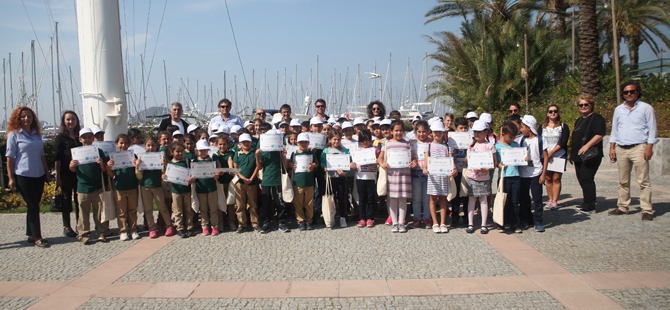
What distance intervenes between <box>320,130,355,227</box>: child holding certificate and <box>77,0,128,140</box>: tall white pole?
5.79 metres

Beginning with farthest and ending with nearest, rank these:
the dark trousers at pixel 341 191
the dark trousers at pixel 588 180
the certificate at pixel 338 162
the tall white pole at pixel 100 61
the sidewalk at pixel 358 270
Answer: the tall white pole at pixel 100 61 → the dark trousers at pixel 588 180 → the dark trousers at pixel 341 191 → the certificate at pixel 338 162 → the sidewalk at pixel 358 270

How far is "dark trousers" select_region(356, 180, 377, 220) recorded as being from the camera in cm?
778

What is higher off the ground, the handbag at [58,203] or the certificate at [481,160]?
the certificate at [481,160]

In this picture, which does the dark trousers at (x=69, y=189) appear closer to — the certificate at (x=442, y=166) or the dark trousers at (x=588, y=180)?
the certificate at (x=442, y=166)

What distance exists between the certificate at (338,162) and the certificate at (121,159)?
3211 millimetres

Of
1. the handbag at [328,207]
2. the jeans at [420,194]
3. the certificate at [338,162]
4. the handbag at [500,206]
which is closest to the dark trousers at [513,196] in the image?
the handbag at [500,206]

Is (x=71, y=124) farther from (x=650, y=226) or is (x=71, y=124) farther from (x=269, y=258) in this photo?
(x=650, y=226)

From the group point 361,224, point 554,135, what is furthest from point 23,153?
point 554,135

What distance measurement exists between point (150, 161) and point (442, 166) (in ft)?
15.3

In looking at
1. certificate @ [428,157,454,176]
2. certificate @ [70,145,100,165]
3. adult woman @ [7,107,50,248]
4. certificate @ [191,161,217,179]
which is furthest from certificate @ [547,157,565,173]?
adult woman @ [7,107,50,248]

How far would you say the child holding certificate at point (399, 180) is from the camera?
740cm

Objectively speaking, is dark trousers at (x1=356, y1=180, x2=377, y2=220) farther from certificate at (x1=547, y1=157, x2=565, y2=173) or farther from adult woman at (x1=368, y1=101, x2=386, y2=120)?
certificate at (x1=547, y1=157, x2=565, y2=173)

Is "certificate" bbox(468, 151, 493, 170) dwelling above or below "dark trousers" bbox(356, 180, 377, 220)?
above

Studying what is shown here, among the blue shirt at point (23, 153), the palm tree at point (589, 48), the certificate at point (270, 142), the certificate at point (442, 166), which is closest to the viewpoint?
the blue shirt at point (23, 153)
